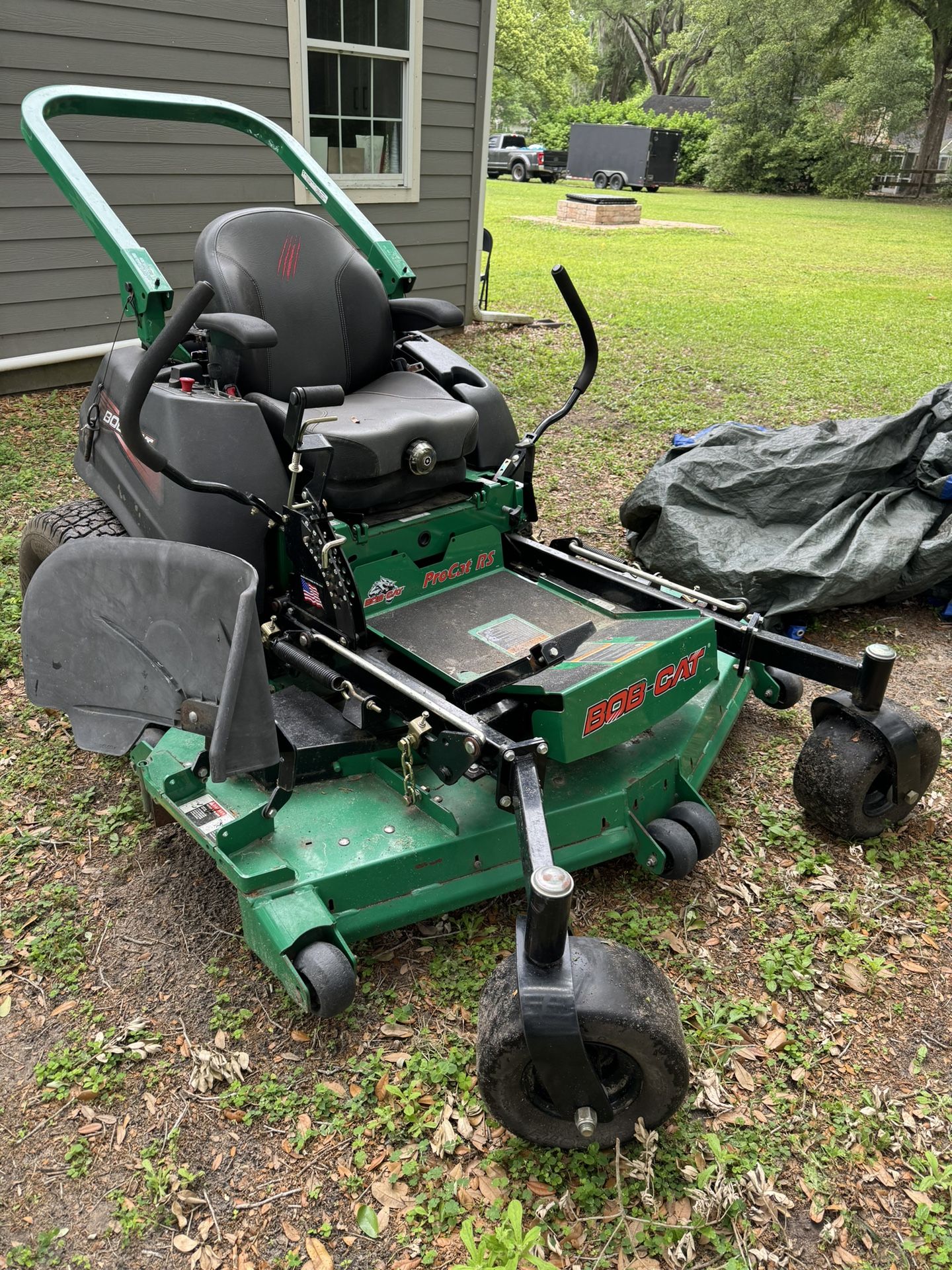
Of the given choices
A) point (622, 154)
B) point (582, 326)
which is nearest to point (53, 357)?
point (582, 326)

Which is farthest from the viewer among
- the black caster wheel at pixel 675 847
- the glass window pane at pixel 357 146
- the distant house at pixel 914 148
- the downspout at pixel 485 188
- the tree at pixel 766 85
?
the distant house at pixel 914 148

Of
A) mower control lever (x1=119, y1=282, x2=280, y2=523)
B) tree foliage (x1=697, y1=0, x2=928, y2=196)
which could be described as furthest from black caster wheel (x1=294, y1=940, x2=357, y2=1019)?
tree foliage (x1=697, y1=0, x2=928, y2=196)

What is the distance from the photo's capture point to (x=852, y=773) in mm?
2744

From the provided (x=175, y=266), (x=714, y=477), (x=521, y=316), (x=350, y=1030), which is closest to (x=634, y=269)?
(x=521, y=316)

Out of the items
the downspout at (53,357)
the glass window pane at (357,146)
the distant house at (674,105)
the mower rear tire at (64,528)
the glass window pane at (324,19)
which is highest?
the distant house at (674,105)

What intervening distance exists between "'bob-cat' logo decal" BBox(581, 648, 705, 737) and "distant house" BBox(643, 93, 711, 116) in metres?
43.0

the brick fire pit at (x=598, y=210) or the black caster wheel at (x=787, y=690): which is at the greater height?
the brick fire pit at (x=598, y=210)

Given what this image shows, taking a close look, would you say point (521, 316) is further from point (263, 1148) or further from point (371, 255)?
point (263, 1148)

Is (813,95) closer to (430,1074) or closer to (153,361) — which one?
(153,361)

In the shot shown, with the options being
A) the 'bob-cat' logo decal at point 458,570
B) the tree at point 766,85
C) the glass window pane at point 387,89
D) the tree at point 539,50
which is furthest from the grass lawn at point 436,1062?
the tree at point 539,50

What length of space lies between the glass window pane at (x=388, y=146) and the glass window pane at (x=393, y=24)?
0.50m

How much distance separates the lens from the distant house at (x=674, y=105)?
132 feet

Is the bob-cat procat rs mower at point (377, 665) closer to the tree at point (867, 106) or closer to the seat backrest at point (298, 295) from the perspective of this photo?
the seat backrest at point (298, 295)

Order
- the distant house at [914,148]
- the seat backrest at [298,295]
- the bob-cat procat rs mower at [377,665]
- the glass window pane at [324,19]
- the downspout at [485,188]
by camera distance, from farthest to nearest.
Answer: the distant house at [914,148] → the downspout at [485,188] → the glass window pane at [324,19] → the seat backrest at [298,295] → the bob-cat procat rs mower at [377,665]
